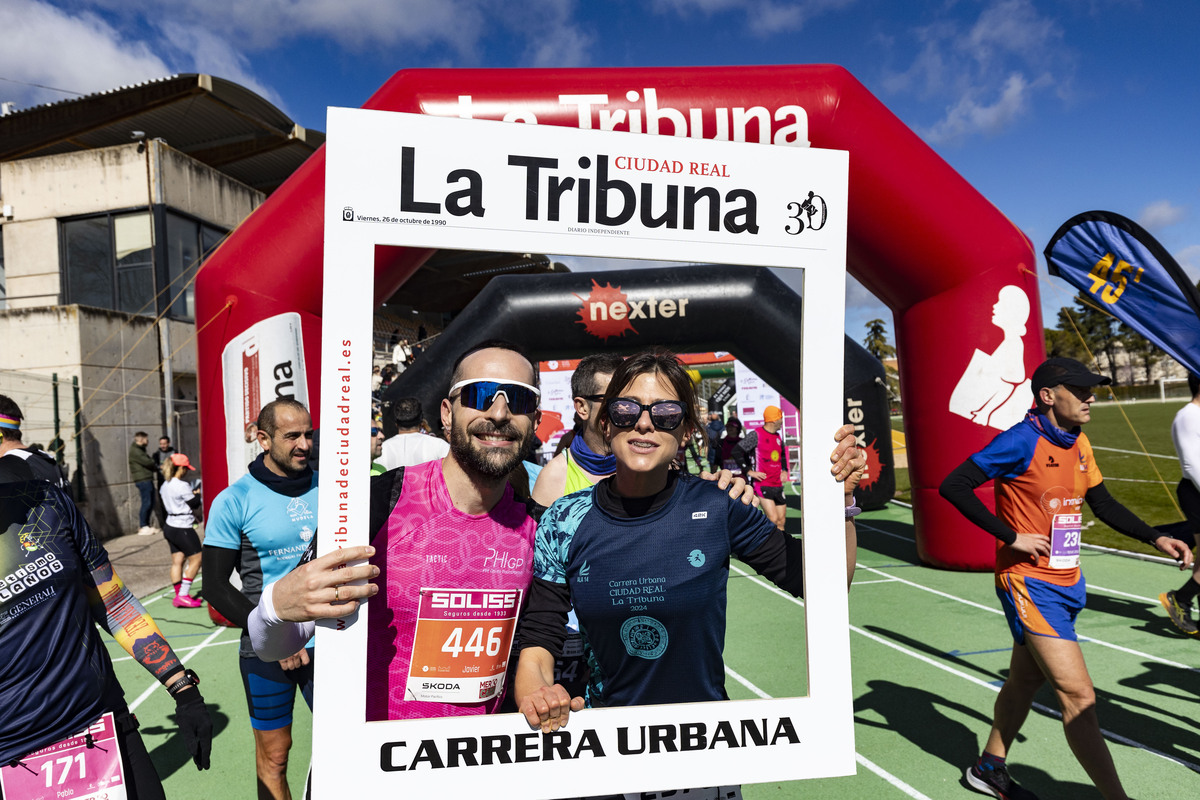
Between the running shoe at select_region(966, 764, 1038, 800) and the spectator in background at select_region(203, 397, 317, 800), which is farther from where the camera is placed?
the running shoe at select_region(966, 764, 1038, 800)

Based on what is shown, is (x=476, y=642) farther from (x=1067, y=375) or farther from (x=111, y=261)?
(x=111, y=261)

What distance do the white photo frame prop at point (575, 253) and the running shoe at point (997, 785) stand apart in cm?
225

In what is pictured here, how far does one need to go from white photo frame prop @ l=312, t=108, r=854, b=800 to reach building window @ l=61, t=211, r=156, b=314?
1425 centimetres

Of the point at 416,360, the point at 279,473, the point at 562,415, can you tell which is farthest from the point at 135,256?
the point at 279,473

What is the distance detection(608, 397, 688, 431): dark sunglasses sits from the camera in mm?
1693

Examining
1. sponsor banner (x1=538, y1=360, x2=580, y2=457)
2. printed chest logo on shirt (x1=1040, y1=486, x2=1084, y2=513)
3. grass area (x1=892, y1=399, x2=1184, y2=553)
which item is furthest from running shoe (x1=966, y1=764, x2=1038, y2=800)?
sponsor banner (x1=538, y1=360, x2=580, y2=457)

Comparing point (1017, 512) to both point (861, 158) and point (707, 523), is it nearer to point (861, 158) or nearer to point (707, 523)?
point (707, 523)

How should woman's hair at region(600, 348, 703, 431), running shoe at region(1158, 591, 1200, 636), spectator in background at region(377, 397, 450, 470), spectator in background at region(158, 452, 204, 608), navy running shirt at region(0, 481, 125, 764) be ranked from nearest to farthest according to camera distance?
woman's hair at region(600, 348, 703, 431)
navy running shirt at region(0, 481, 125, 764)
running shoe at region(1158, 591, 1200, 636)
spectator in background at region(377, 397, 450, 470)
spectator in background at region(158, 452, 204, 608)

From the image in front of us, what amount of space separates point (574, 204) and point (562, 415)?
42.9 ft

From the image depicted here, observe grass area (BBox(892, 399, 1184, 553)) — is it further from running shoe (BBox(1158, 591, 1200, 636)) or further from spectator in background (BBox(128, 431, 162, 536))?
spectator in background (BBox(128, 431, 162, 536))

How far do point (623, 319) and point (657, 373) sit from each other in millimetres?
6315

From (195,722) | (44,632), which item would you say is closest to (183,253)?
(44,632)

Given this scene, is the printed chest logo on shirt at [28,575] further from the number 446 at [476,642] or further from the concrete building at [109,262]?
the concrete building at [109,262]

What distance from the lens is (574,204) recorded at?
1533mm
